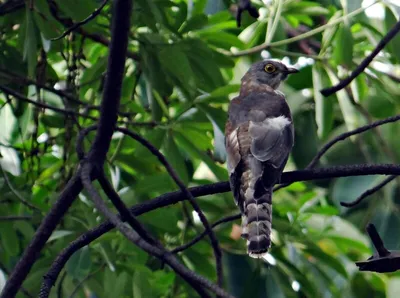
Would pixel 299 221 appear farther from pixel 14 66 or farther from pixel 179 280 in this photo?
pixel 14 66

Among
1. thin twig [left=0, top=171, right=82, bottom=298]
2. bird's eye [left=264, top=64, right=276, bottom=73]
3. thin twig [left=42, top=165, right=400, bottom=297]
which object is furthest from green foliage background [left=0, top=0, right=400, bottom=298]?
thin twig [left=0, top=171, right=82, bottom=298]

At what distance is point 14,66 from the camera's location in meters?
5.64

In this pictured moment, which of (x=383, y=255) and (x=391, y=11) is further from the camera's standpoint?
(x=391, y=11)

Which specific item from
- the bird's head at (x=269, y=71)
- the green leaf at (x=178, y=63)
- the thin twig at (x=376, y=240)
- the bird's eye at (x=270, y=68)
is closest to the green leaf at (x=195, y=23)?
the green leaf at (x=178, y=63)

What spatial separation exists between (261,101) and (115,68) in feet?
8.89

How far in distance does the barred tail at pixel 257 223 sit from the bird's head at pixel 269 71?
6.82 feet

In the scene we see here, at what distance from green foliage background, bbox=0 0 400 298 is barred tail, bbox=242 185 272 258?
72 centimetres

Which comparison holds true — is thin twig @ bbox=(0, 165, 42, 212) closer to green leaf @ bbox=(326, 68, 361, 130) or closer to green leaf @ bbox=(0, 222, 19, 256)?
green leaf @ bbox=(0, 222, 19, 256)

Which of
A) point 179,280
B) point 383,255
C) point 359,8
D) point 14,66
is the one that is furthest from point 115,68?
point 179,280

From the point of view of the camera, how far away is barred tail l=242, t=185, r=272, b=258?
3.81m

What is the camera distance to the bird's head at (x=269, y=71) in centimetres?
625

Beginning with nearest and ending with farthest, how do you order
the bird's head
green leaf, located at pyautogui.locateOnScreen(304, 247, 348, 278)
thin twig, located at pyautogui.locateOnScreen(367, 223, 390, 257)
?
thin twig, located at pyautogui.locateOnScreen(367, 223, 390, 257), green leaf, located at pyautogui.locateOnScreen(304, 247, 348, 278), the bird's head

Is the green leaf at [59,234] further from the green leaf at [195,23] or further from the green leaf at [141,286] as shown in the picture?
the green leaf at [195,23]

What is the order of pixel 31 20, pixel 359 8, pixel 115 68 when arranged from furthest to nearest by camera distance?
pixel 359 8, pixel 31 20, pixel 115 68
